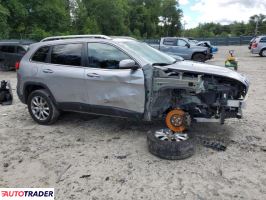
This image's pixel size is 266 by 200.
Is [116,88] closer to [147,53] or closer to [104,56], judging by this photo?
[104,56]

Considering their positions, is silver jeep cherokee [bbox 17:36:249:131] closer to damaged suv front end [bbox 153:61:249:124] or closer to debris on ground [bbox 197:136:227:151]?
damaged suv front end [bbox 153:61:249:124]

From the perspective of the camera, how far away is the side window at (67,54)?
5582 mm

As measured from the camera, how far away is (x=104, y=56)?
531 cm

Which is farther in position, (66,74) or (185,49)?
(185,49)

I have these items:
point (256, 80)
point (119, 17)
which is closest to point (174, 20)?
point (119, 17)

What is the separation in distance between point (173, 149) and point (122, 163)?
78 cm

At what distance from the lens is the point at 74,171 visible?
13.7 feet

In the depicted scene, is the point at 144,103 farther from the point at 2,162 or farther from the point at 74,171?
the point at 2,162

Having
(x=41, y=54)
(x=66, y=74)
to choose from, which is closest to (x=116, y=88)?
(x=66, y=74)

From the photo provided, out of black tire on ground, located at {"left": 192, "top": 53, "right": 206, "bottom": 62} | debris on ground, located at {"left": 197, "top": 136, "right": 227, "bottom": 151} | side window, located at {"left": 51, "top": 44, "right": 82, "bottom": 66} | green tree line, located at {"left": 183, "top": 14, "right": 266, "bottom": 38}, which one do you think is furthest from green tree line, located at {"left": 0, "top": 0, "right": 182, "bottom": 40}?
debris on ground, located at {"left": 197, "top": 136, "right": 227, "bottom": 151}

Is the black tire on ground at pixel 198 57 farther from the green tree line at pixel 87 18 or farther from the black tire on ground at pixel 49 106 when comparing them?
the green tree line at pixel 87 18

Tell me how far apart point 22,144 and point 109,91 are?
1.80 meters

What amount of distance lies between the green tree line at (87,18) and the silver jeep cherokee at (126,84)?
19588mm

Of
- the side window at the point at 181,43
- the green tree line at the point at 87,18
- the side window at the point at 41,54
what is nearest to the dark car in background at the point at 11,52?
the side window at the point at 181,43
